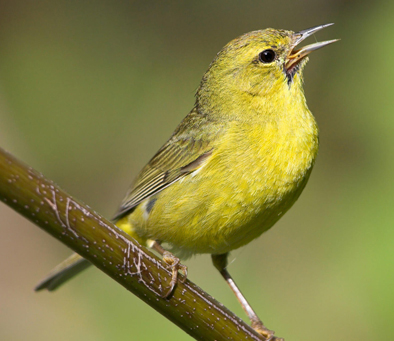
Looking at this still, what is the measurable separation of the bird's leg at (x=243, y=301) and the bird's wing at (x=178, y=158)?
80 centimetres

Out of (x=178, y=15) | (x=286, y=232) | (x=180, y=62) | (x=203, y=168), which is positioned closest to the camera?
(x=203, y=168)

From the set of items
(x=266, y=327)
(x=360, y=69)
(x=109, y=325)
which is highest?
(x=360, y=69)

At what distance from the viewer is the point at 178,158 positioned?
3.85 metres

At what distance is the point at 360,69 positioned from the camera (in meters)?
4.41

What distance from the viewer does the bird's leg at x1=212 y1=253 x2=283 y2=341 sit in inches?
149

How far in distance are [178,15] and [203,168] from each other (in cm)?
256

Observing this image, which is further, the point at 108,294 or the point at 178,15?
the point at 178,15

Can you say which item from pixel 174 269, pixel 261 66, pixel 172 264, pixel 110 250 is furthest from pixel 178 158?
pixel 110 250

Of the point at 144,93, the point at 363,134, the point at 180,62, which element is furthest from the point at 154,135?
the point at 363,134

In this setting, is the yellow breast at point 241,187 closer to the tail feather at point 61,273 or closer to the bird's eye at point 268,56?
the bird's eye at point 268,56

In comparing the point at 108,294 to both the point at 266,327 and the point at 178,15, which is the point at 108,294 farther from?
the point at 178,15

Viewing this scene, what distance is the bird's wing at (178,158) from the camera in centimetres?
365

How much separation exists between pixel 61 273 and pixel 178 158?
1.22 m

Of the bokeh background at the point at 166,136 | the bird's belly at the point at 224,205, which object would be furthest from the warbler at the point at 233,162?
the bokeh background at the point at 166,136
